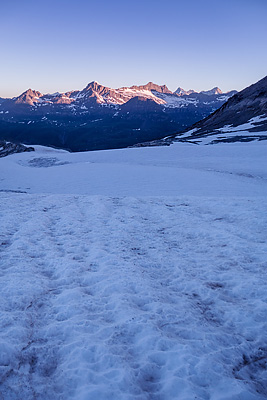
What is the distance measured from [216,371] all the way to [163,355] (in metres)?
0.86

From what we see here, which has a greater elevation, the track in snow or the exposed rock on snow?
the exposed rock on snow

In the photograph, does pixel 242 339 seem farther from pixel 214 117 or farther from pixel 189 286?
pixel 214 117

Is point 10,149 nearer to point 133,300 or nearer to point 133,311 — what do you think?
point 133,300

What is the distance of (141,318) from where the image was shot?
5.21 meters

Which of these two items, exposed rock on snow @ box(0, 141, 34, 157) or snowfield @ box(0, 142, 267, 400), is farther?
exposed rock on snow @ box(0, 141, 34, 157)

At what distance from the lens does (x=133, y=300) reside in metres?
5.88

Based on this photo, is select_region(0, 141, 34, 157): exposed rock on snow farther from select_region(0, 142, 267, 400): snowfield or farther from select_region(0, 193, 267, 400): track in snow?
select_region(0, 193, 267, 400): track in snow

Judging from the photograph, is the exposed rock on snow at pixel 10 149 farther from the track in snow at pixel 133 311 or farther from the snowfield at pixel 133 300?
the track in snow at pixel 133 311

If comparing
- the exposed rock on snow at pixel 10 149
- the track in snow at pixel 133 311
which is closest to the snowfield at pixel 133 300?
the track in snow at pixel 133 311

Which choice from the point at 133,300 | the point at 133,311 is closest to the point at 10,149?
the point at 133,300

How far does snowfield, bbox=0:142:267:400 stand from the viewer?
3949mm

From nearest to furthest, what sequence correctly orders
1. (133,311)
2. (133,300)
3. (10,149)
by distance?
1. (133,311)
2. (133,300)
3. (10,149)

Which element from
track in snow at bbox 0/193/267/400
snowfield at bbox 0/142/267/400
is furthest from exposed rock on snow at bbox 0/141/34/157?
track in snow at bbox 0/193/267/400

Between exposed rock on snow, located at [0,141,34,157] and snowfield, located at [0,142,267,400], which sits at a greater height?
exposed rock on snow, located at [0,141,34,157]
